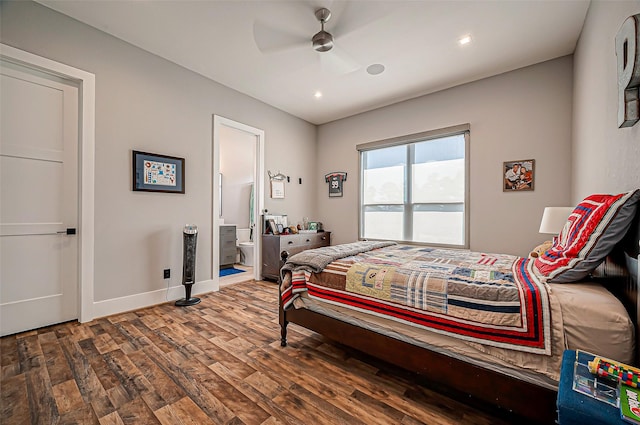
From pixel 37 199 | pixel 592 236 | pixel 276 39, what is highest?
pixel 276 39

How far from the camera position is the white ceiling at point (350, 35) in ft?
7.82

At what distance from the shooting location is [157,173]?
10.4ft

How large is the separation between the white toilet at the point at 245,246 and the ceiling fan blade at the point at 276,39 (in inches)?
147

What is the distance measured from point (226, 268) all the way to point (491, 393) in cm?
477

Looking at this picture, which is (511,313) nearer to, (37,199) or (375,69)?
(375,69)

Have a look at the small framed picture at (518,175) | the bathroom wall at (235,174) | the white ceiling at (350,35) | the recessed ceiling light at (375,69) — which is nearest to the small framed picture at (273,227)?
the bathroom wall at (235,174)

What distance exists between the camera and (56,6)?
243 centimetres

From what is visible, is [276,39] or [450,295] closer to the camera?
[450,295]

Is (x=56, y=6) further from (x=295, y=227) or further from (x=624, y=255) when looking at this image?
(x=624, y=255)

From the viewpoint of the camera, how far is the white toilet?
5.45 metres

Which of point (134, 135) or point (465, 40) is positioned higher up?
point (465, 40)

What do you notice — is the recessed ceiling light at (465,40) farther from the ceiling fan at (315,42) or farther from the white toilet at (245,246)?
the white toilet at (245,246)

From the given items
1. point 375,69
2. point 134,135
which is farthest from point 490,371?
point 134,135

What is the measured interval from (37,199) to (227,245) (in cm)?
297
